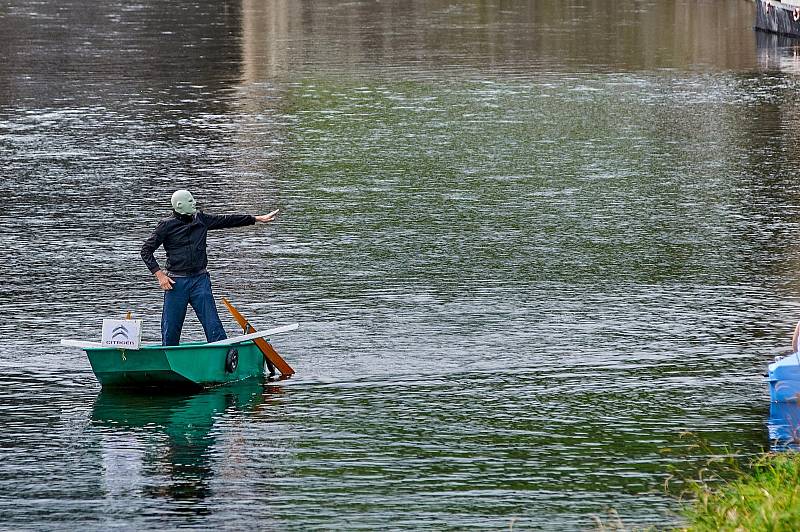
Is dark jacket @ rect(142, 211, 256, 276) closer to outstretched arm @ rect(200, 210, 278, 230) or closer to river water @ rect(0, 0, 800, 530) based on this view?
outstretched arm @ rect(200, 210, 278, 230)

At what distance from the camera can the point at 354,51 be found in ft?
186

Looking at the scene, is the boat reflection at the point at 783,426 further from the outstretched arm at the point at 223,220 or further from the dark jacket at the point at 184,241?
the dark jacket at the point at 184,241

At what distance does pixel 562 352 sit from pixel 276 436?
4.02 m

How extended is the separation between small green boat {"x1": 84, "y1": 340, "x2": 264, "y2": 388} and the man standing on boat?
32 centimetres

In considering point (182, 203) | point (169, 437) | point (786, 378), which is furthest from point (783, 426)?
point (182, 203)

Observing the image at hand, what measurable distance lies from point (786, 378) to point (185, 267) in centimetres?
593

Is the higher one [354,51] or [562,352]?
[354,51]

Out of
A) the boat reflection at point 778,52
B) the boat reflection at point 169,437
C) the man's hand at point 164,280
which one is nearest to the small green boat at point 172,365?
the boat reflection at point 169,437

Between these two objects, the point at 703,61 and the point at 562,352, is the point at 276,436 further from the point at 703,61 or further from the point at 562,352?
the point at 703,61

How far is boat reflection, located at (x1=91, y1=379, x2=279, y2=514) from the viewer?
40.8 feet

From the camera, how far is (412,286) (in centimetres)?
1991

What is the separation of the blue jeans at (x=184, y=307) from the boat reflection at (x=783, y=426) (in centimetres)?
542

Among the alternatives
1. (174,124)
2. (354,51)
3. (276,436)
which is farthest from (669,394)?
(354,51)

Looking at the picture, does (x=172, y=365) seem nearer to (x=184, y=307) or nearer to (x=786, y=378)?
(x=184, y=307)
